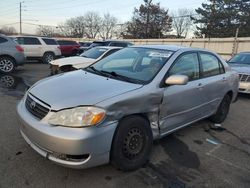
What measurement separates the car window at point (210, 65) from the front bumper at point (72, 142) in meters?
2.45

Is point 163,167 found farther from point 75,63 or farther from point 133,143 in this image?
point 75,63

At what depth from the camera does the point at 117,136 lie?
2842 mm

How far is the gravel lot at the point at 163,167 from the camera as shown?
2.86 m

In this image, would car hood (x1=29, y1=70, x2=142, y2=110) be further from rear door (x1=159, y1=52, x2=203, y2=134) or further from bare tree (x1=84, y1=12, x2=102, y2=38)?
Result: bare tree (x1=84, y1=12, x2=102, y2=38)

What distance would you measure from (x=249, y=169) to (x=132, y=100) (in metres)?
1.94

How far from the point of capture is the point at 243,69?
8.09 meters

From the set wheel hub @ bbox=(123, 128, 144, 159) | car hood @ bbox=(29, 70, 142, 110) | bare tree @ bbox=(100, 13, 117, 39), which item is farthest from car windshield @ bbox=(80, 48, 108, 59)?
bare tree @ bbox=(100, 13, 117, 39)

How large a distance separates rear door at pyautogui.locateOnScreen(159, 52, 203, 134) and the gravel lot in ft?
1.31

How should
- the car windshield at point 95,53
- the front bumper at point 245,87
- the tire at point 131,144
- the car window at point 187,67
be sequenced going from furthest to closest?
the car windshield at point 95,53
the front bumper at point 245,87
the car window at point 187,67
the tire at point 131,144

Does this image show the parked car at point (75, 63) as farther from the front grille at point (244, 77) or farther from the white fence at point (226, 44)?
the white fence at point (226, 44)

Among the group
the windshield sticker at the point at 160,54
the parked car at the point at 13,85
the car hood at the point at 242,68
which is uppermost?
the windshield sticker at the point at 160,54

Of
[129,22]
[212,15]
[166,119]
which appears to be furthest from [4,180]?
[129,22]

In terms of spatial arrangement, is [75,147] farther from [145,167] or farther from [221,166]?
[221,166]

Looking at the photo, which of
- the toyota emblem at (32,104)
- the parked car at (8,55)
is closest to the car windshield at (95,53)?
the parked car at (8,55)
